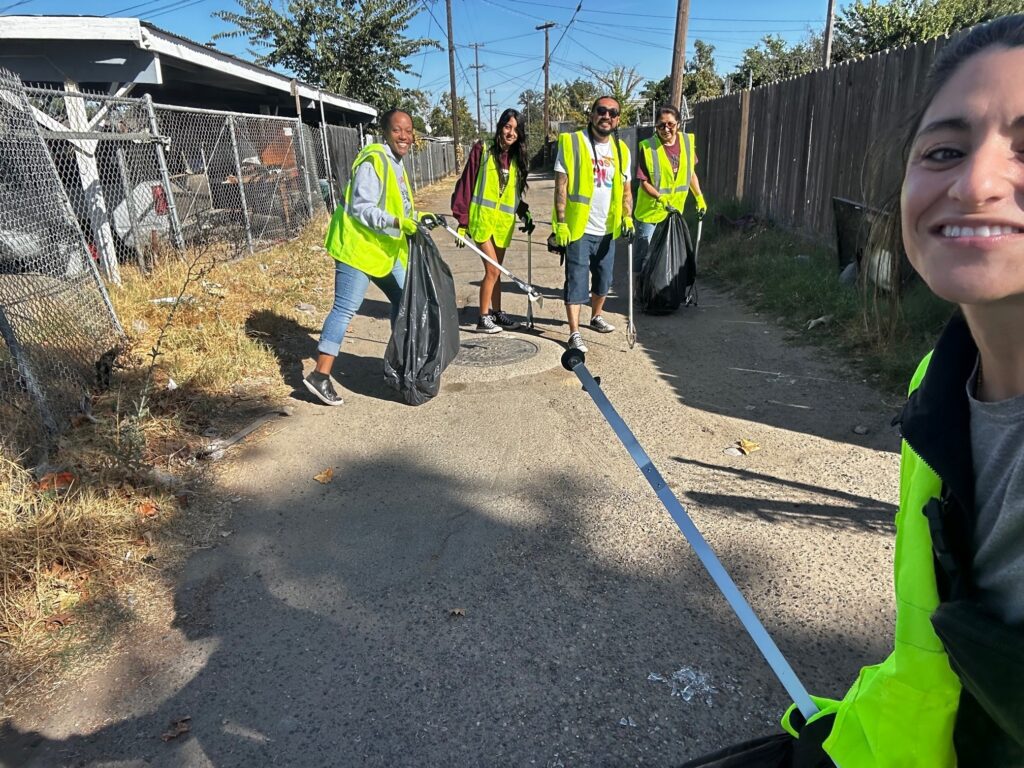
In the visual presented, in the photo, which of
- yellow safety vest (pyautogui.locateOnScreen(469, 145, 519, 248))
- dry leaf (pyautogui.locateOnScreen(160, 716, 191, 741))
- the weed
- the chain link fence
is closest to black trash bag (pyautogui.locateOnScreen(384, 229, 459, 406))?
yellow safety vest (pyautogui.locateOnScreen(469, 145, 519, 248))

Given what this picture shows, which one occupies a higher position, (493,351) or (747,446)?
(493,351)

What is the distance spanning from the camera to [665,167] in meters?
6.42

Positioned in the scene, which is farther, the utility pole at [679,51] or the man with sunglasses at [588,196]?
the utility pole at [679,51]

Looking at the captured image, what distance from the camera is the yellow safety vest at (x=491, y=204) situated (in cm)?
605

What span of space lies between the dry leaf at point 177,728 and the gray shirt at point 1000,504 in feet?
7.46

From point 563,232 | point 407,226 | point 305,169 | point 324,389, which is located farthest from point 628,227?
point 305,169

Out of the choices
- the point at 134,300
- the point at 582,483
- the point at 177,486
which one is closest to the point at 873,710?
the point at 582,483

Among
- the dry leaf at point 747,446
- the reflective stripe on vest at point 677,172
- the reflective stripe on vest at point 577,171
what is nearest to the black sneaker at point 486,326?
the reflective stripe on vest at point 577,171

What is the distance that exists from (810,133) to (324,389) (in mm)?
7358

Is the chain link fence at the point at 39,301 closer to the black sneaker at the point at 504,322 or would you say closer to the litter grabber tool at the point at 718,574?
the black sneaker at the point at 504,322

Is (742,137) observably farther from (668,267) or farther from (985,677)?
(985,677)

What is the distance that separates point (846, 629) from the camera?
2.48 m

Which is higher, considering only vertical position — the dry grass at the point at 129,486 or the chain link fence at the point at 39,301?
the chain link fence at the point at 39,301

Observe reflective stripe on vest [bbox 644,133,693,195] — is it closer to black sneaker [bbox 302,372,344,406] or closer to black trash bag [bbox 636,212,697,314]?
black trash bag [bbox 636,212,697,314]
